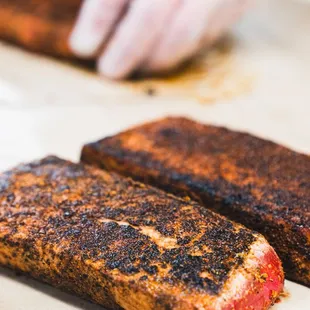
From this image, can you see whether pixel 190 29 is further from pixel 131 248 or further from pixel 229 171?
pixel 131 248

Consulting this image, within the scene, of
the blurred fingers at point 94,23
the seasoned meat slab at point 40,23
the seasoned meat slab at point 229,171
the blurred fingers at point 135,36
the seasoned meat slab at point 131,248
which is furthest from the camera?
the seasoned meat slab at point 40,23

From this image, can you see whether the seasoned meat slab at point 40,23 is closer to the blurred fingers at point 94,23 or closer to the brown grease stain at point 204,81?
the blurred fingers at point 94,23

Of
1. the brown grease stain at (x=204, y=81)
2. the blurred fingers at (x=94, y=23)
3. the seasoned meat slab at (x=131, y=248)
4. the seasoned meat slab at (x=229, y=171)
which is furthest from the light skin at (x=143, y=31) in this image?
the seasoned meat slab at (x=131, y=248)

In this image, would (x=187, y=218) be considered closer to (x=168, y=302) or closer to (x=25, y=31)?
(x=168, y=302)

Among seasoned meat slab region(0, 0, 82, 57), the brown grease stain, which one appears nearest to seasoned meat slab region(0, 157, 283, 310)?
the brown grease stain

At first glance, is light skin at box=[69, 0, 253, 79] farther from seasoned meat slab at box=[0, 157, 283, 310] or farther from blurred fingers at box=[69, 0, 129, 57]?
seasoned meat slab at box=[0, 157, 283, 310]

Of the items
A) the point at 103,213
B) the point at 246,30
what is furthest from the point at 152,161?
the point at 246,30
